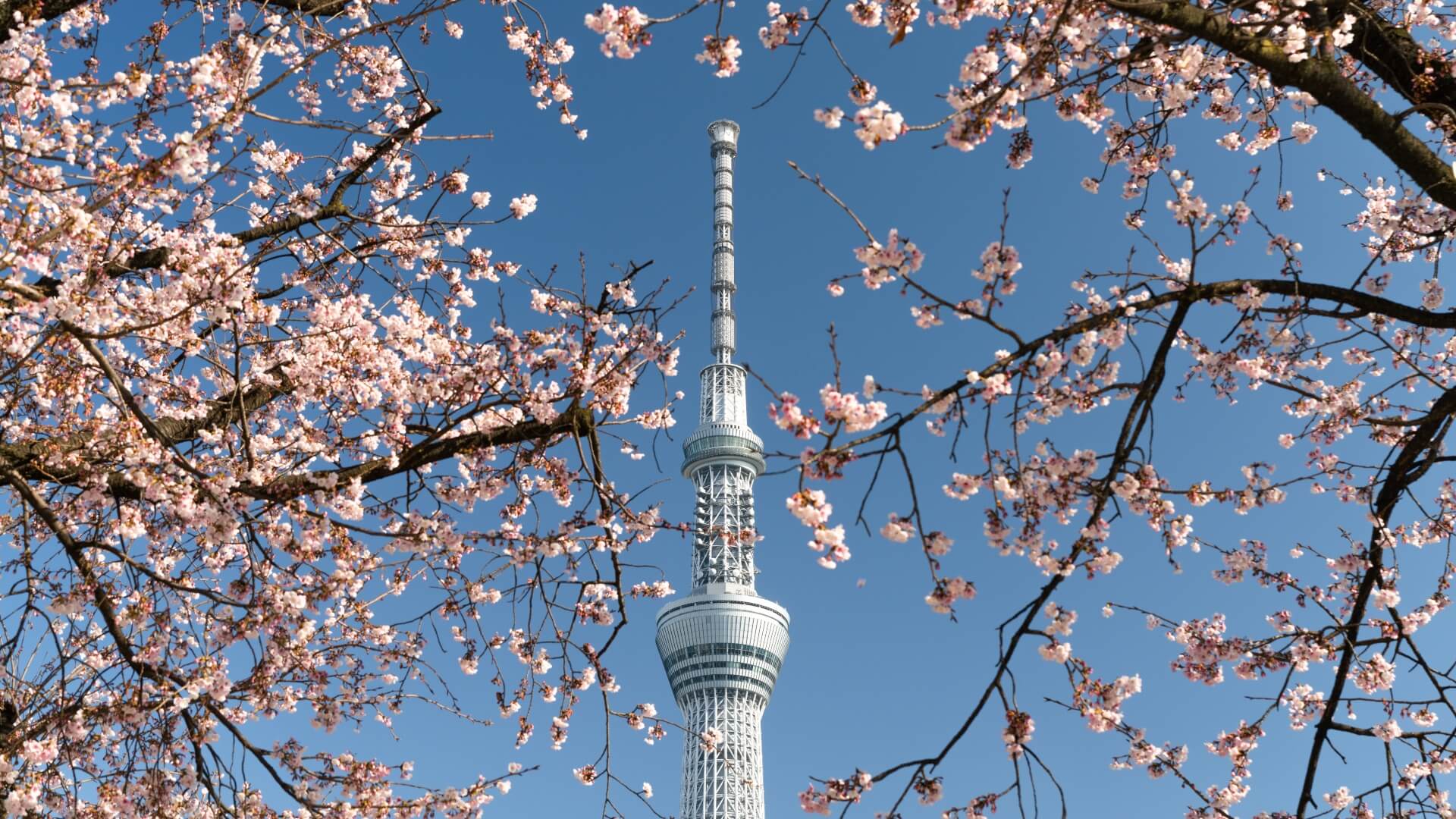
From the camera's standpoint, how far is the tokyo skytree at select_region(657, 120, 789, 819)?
219 ft

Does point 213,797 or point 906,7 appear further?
point 213,797

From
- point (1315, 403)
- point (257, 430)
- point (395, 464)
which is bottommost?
point (395, 464)

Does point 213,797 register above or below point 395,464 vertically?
below

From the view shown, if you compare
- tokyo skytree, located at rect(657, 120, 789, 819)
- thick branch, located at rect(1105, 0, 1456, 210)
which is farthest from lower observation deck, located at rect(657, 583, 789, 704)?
thick branch, located at rect(1105, 0, 1456, 210)

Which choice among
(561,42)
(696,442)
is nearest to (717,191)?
(696,442)

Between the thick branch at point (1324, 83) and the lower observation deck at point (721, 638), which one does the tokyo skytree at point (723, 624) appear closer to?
the lower observation deck at point (721, 638)

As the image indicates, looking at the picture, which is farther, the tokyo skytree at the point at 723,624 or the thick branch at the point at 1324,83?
the tokyo skytree at the point at 723,624

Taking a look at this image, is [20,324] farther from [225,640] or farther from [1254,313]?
[1254,313]

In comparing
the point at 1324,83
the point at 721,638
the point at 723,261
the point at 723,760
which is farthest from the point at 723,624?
the point at 1324,83

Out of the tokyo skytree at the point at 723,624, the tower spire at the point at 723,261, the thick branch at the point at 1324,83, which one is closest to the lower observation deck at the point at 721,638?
the tokyo skytree at the point at 723,624

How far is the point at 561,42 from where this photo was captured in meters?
8.02

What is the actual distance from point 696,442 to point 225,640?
6654 centimetres

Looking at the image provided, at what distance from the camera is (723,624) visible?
6812 centimetres

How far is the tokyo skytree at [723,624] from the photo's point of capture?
66.9 metres
